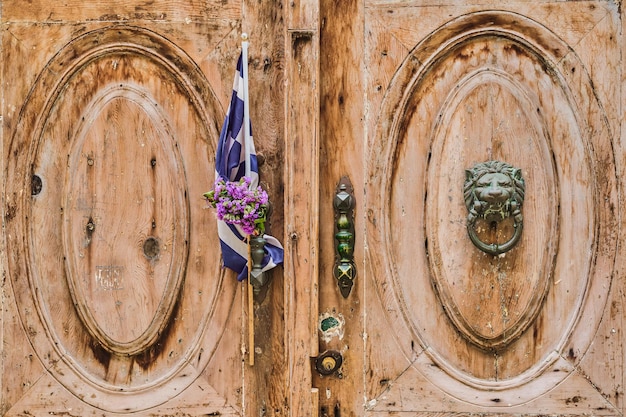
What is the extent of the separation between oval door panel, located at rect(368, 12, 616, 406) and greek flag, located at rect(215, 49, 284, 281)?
20.3 inches

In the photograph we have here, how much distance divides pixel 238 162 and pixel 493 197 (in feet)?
3.49

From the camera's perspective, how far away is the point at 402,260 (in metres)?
2.88

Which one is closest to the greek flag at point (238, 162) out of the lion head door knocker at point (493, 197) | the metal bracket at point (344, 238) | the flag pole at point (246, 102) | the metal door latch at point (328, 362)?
the flag pole at point (246, 102)

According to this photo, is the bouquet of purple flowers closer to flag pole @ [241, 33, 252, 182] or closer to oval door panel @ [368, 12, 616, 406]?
flag pole @ [241, 33, 252, 182]

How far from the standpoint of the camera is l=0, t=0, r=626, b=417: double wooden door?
2828mm

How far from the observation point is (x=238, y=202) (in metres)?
2.60

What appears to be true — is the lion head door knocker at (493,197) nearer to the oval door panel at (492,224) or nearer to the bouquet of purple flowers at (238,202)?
the oval door panel at (492,224)

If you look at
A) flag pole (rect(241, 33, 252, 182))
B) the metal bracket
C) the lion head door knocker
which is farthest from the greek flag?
the lion head door knocker

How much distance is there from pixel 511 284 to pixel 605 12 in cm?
124

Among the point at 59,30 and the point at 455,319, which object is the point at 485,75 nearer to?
the point at 455,319

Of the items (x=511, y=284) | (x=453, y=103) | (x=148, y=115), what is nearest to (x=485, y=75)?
(x=453, y=103)

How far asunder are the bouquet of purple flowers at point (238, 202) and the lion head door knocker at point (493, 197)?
87cm

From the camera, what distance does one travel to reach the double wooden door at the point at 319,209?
9.28 feet

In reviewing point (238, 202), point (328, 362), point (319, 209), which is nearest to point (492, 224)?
point (319, 209)
